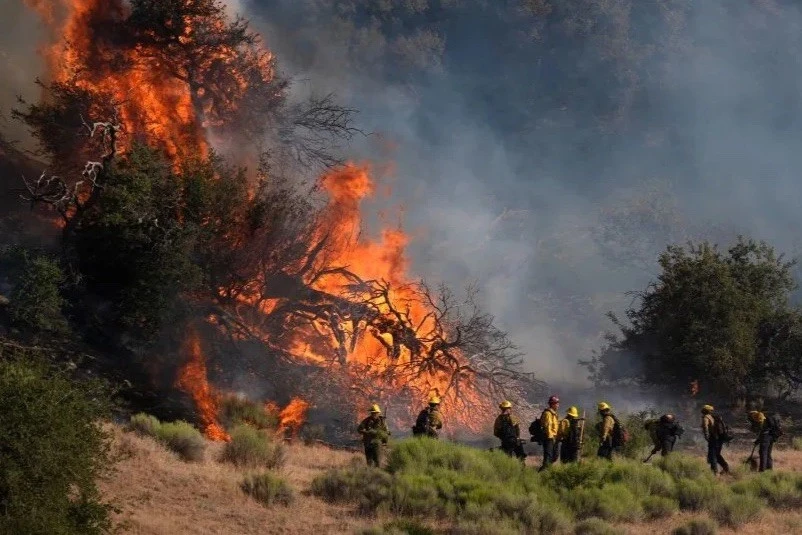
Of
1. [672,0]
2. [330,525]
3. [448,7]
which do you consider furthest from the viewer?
[672,0]

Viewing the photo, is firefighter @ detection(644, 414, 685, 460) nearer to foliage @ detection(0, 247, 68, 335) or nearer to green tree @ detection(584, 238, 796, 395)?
green tree @ detection(584, 238, 796, 395)

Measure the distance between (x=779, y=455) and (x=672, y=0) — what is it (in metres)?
137

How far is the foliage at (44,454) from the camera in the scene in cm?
1046

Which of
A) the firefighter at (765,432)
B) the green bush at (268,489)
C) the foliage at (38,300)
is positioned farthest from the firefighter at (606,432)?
the foliage at (38,300)

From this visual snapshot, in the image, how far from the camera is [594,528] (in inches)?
565

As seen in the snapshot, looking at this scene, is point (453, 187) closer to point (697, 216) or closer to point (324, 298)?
point (697, 216)

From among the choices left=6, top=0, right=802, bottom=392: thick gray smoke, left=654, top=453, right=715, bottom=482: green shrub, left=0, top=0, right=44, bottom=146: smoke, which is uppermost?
left=6, top=0, right=802, bottom=392: thick gray smoke

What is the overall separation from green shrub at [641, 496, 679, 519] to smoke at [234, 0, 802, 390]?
47357 millimetres

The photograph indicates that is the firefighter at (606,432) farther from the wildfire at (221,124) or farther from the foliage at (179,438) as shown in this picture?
the foliage at (179,438)

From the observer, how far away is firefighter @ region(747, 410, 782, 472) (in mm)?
21156

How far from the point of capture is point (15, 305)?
23.4 metres

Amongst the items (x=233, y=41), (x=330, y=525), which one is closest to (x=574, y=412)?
(x=330, y=525)

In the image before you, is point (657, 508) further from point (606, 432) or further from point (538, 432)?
point (606, 432)

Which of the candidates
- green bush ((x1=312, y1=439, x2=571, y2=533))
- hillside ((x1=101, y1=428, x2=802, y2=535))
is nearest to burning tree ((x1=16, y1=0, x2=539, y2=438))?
hillside ((x1=101, y1=428, x2=802, y2=535))
